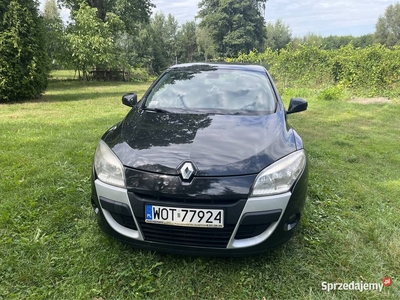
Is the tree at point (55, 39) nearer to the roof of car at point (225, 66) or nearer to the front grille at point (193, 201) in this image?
the roof of car at point (225, 66)

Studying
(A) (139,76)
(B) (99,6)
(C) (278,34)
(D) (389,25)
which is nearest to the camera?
(B) (99,6)

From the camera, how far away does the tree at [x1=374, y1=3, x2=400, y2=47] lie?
48.7 m

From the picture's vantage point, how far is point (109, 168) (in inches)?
80.3

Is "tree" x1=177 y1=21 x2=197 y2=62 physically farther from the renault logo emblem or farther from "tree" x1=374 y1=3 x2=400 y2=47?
the renault logo emblem

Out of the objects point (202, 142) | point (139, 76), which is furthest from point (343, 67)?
point (139, 76)

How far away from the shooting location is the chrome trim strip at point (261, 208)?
5.88 ft

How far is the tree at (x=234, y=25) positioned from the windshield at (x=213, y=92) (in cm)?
4127

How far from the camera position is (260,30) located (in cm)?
4525

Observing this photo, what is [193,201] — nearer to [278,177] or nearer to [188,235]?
[188,235]

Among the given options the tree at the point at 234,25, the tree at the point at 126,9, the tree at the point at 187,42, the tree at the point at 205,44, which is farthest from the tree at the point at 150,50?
the tree at the point at 126,9

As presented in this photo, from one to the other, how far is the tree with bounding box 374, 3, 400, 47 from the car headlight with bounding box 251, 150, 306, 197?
57.0 meters

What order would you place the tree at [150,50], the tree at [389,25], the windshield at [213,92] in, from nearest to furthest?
1. the windshield at [213,92]
2. the tree at [150,50]
3. the tree at [389,25]

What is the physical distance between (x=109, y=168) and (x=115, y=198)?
0.75 feet

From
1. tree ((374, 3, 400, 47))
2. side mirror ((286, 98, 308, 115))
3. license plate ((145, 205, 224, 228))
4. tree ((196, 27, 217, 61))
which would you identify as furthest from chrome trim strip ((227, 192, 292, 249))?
tree ((374, 3, 400, 47))
